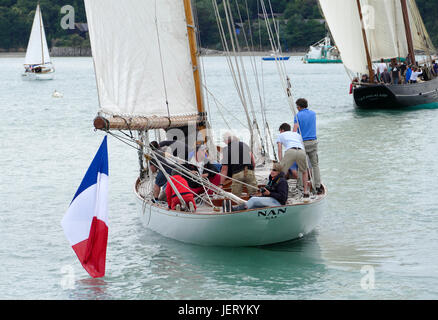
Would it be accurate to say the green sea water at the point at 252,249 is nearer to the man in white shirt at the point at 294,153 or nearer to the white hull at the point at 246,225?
the white hull at the point at 246,225

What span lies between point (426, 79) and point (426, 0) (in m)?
115

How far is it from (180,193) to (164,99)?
2.29 m

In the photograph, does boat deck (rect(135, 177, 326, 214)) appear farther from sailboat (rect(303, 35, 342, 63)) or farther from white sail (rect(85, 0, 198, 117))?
sailboat (rect(303, 35, 342, 63))

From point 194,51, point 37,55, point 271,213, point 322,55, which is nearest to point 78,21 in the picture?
point 322,55

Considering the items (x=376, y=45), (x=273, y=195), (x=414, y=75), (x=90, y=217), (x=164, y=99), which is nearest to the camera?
(x=90, y=217)

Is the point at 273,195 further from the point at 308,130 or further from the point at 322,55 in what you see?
the point at 322,55

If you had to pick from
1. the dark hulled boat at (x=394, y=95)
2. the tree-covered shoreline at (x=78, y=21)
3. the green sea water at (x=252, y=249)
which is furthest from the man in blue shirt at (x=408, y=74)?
the tree-covered shoreline at (x=78, y=21)

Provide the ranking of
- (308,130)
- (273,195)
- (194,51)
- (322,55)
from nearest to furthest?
(273,195) → (308,130) → (194,51) → (322,55)

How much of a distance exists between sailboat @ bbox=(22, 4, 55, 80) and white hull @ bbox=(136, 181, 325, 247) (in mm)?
75954

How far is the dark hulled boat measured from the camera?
41.0 metres

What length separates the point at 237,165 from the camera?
1352 cm

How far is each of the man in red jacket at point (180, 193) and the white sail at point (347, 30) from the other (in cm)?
A: 2699

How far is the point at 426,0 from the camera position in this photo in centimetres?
15238

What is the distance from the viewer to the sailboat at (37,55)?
86188mm
